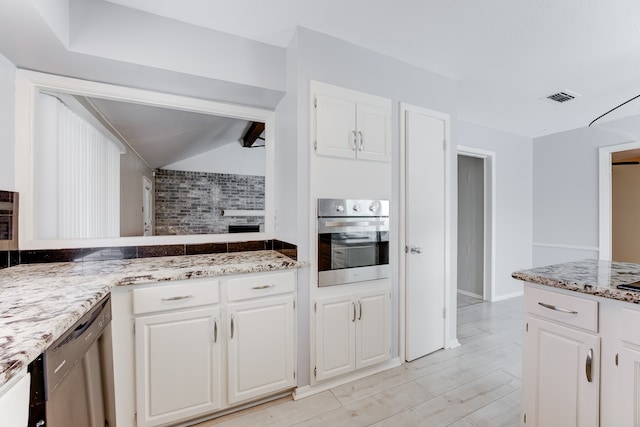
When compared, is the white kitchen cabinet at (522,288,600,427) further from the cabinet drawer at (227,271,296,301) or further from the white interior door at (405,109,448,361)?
the cabinet drawer at (227,271,296,301)

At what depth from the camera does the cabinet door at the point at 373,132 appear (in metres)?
2.11

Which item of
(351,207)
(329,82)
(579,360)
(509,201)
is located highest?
(329,82)

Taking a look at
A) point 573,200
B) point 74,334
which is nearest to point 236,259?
point 74,334

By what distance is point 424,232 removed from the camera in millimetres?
2439

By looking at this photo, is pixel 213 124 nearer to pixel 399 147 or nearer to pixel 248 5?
pixel 248 5

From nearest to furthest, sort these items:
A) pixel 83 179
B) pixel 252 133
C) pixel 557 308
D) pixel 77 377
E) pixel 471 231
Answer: pixel 77 377, pixel 557 308, pixel 83 179, pixel 252 133, pixel 471 231

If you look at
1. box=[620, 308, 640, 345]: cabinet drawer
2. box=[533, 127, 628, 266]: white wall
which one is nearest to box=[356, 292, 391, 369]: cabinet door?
box=[620, 308, 640, 345]: cabinet drawer

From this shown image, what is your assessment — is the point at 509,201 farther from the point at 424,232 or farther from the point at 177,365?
the point at 177,365

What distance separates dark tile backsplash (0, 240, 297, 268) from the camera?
5.56 ft

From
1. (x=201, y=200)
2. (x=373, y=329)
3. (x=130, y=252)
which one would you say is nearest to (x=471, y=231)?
(x=373, y=329)

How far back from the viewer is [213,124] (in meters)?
2.22

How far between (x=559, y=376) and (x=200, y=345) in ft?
5.91

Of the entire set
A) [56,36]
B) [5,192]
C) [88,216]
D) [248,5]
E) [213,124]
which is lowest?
[88,216]

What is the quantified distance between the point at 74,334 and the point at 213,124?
5.52 feet
